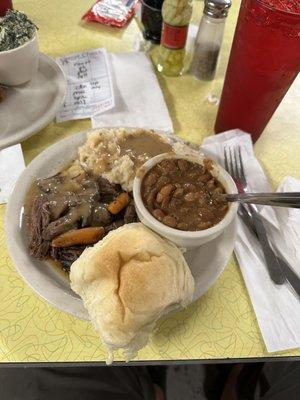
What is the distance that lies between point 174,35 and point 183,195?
0.94 m

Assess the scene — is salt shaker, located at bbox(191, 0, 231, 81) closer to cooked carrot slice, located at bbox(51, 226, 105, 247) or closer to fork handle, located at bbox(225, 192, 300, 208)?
fork handle, located at bbox(225, 192, 300, 208)

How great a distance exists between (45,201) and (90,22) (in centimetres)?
137

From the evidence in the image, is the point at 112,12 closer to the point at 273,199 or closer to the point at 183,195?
the point at 183,195

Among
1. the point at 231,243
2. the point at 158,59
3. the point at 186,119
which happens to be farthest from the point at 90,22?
the point at 231,243

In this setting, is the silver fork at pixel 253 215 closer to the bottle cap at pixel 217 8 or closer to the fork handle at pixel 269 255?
the fork handle at pixel 269 255

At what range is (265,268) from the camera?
1.21m

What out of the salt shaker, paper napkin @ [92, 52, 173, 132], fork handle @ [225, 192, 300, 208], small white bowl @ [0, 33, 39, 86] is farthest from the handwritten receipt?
fork handle @ [225, 192, 300, 208]

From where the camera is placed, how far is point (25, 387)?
1.37 meters

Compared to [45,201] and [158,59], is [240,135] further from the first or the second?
[45,201]

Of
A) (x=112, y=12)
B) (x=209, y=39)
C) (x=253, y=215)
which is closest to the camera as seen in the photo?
(x=253, y=215)

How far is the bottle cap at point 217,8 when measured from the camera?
1.60m

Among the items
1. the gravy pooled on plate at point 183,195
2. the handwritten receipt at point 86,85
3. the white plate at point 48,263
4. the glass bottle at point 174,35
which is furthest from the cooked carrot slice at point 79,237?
the glass bottle at point 174,35

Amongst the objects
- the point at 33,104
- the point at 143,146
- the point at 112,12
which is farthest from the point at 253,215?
the point at 112,12

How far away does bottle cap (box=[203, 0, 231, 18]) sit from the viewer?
160 centimetres
